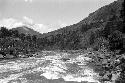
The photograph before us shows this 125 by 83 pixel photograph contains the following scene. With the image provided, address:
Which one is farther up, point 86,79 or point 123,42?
point 123,42

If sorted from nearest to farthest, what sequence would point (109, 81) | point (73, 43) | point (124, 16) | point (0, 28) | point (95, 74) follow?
point (109, 81), point (95, 74), point (124, 16), point (0, 28), point (73, 43)

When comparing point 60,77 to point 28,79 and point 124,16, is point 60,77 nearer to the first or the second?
point 28,79

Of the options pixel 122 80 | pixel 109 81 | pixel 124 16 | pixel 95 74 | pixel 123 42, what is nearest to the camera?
pixel 122 80

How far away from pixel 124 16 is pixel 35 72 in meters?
47.3

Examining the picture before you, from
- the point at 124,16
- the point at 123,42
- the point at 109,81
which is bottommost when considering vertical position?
the point at 109,81

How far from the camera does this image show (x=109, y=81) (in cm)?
3869

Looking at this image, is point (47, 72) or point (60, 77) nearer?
point (60, 77)

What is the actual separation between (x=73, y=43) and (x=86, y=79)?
158292mm

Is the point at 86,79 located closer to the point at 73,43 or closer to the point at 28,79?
the point at 28,79

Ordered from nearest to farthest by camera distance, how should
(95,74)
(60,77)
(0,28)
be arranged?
1. (60,77)
2. (95,74)
3. (0,28)

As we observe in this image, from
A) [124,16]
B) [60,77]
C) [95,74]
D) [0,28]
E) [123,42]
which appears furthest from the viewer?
[0,28]

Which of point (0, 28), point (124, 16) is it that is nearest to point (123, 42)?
point (124, 16)

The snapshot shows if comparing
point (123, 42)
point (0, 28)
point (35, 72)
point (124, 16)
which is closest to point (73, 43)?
point (0, 28)

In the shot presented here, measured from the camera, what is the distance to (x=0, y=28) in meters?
173
